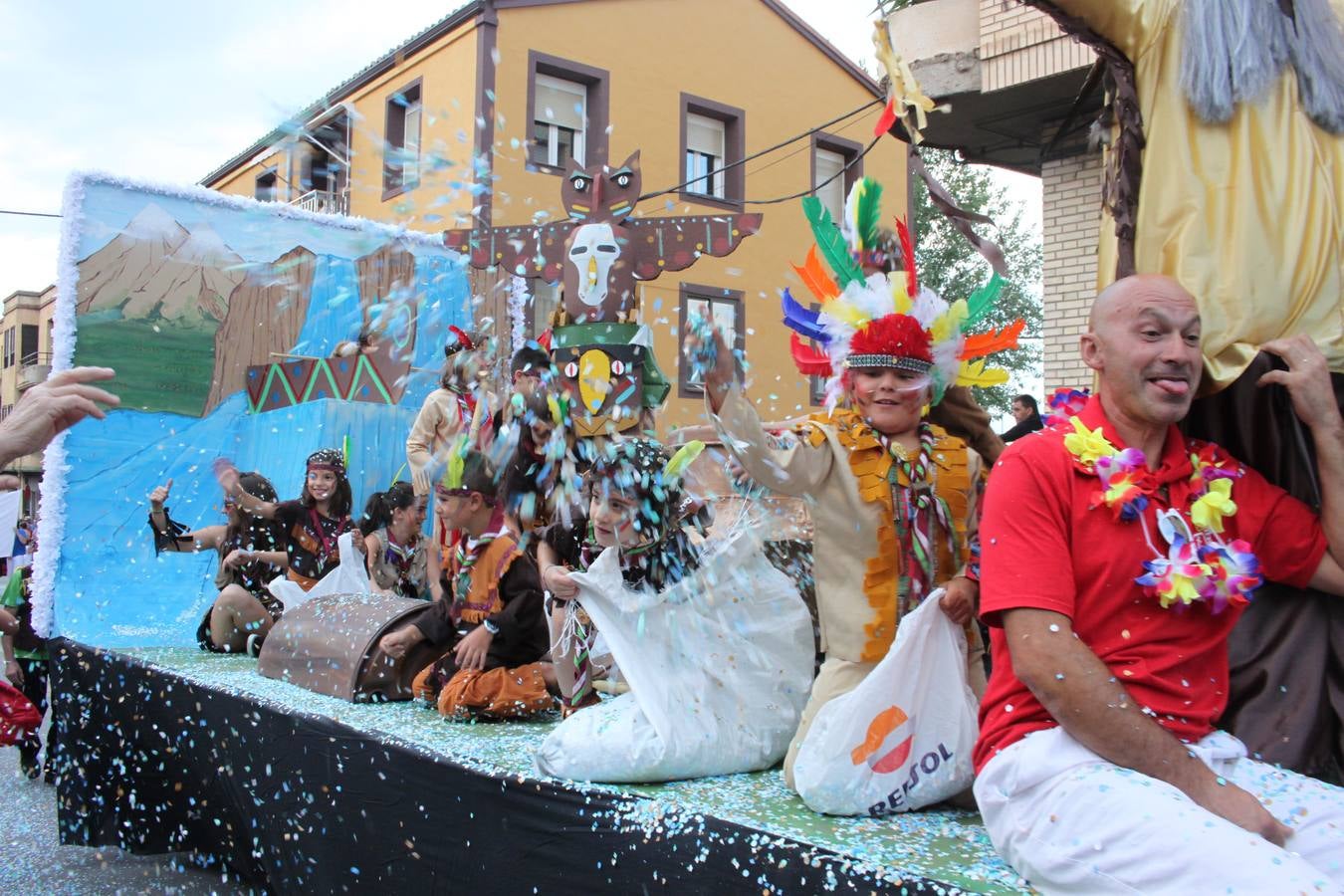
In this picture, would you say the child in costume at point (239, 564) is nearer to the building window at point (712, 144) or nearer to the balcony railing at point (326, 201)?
the balcony railing at point (326, 201)

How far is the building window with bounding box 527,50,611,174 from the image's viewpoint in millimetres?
10844

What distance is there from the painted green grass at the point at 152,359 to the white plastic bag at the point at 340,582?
1.91 m

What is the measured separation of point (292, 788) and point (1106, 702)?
2551 millimetres

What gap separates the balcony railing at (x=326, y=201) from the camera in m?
7.66

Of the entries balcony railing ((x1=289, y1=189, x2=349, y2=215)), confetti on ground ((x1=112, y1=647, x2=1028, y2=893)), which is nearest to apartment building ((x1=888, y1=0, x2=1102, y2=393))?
confetti on ground ((x1=112, y1=647, x2=1028, y2=893))

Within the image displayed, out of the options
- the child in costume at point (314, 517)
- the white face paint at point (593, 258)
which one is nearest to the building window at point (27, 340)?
the child in costume at point (314, 517)

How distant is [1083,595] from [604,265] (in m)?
2.87

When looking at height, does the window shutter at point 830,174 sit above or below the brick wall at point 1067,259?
above

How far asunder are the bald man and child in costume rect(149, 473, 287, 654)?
4.31 meters

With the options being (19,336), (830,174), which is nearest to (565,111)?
(830,174)

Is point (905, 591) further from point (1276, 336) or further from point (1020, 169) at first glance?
point (1020, 169)

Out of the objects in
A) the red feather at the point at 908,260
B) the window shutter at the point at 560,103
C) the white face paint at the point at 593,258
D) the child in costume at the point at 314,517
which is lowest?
the child in costume at the point at 314,517

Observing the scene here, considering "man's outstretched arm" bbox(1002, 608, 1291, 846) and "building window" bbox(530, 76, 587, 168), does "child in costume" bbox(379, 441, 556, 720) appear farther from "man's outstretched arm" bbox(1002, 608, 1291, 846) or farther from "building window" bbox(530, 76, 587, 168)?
"building window" bbox(530, 76, 587, 168)

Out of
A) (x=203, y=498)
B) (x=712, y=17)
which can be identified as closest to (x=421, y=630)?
(x=203, y=498)
